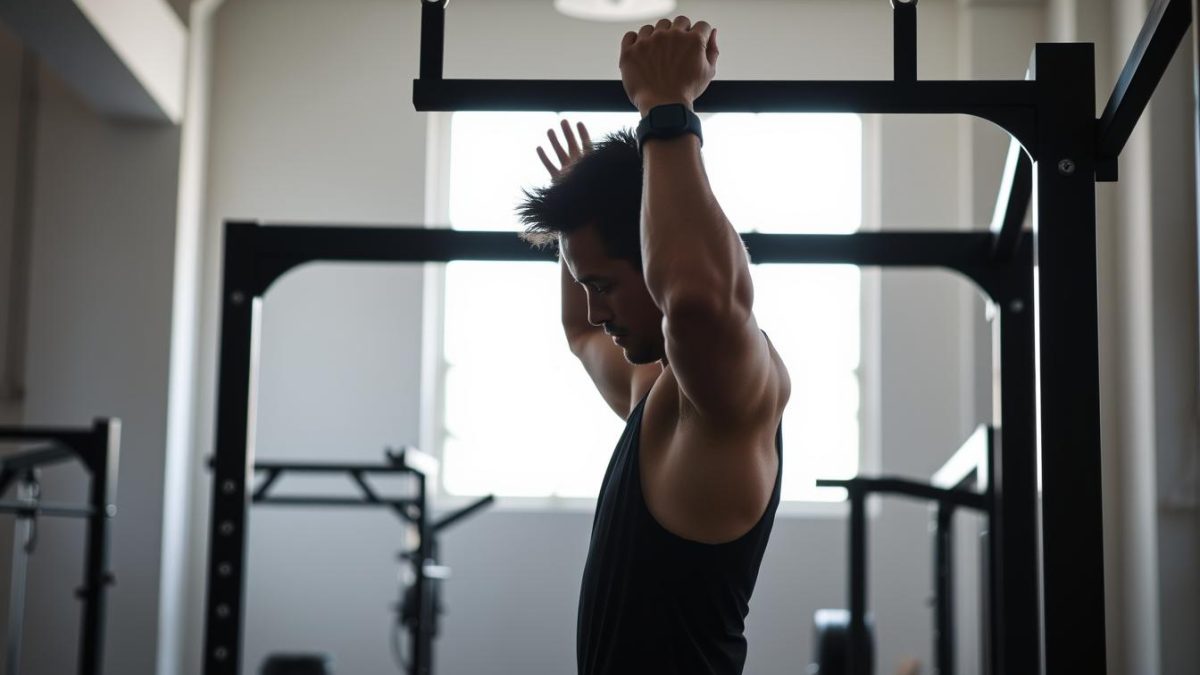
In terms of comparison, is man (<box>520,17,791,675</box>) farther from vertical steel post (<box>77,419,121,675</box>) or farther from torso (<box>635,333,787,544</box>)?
vertical steel post (<box>77,419,121,675</box>)

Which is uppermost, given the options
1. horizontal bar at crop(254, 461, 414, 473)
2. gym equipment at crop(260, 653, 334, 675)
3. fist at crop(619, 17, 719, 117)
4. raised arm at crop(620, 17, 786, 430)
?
fist at crop(619, 17, 719, 117)

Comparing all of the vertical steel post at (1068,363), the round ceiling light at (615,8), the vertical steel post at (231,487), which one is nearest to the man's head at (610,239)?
the vertical steel post at (1068,363)

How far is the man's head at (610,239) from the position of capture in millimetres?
1442

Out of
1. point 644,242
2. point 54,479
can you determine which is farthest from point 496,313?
point 644,242

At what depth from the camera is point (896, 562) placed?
6.15 m

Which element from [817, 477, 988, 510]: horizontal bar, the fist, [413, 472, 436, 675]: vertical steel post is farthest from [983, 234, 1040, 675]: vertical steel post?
[413, 472, 436, 675]: vertical steel post

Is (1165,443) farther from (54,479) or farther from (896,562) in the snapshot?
(54,479)

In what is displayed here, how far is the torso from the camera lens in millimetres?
1289

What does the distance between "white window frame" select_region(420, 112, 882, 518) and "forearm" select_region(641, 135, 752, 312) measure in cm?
508

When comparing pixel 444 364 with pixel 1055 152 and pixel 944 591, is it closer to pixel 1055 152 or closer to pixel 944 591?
pixel 944 591

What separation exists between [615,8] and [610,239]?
4.81 metres

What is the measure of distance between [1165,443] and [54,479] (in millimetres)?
4383

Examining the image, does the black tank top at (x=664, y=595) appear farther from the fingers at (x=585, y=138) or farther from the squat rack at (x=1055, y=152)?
the fingers at (x=585, y=138)

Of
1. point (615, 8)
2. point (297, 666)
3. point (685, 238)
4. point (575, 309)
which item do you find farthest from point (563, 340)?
point (685, 238)
